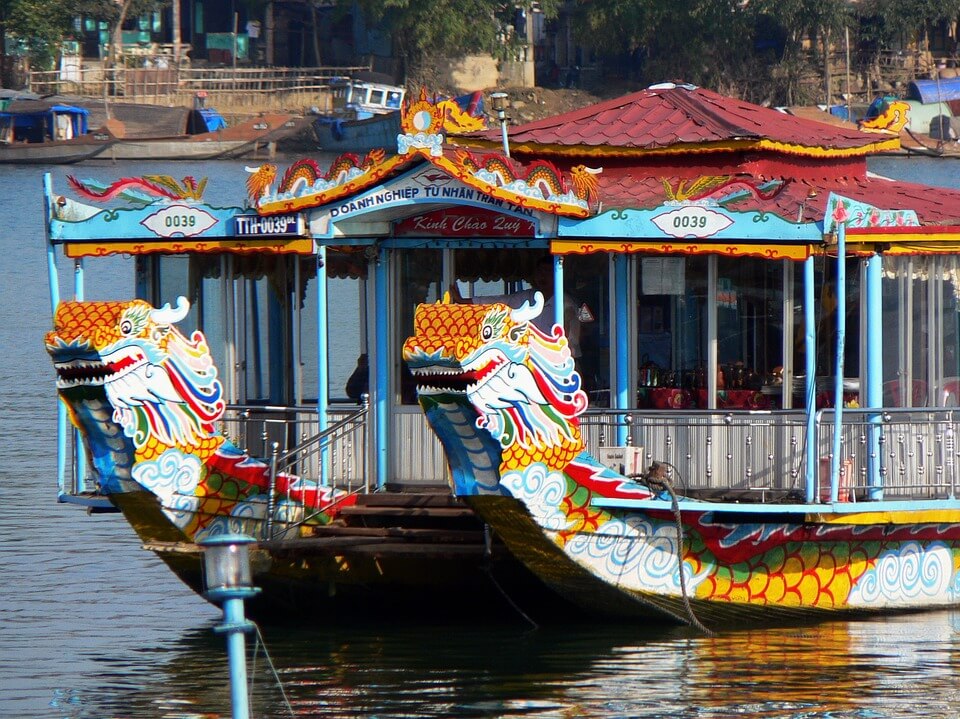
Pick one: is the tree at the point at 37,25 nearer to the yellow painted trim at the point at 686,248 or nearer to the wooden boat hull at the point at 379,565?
the wooden boat hull at the point at 379,565

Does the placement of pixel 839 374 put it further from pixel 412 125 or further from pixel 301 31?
pixel 301 31

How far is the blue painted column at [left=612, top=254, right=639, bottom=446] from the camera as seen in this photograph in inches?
489

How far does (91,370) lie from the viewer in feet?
38.0

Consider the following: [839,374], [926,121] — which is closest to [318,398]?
[839,374]

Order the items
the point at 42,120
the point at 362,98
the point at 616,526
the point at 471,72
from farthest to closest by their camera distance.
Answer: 1. the point at 471,72
2. the point at 362,98
3. the point at 42,120
4. the point at 616,526

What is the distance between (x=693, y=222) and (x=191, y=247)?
335 centimetres

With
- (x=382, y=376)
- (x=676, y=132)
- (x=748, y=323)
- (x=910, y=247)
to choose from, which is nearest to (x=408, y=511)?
(x=382, y=376)

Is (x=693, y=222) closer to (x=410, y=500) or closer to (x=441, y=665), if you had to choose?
(x=410, y=500)

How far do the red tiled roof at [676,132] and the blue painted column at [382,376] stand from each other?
4.38 ft

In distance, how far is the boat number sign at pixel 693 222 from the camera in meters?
11.8

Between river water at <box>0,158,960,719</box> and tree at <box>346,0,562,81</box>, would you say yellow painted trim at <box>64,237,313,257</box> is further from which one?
tree at <box>346,0,562,81</box>

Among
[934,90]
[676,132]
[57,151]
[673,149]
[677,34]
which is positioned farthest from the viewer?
[677,34]

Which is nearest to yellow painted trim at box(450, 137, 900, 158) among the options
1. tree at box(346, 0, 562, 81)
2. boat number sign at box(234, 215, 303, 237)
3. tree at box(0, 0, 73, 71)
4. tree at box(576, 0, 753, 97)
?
boat number sign at box(234, 215, 303, 237)

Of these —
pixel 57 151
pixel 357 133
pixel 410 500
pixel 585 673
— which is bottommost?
pixel 585 673
